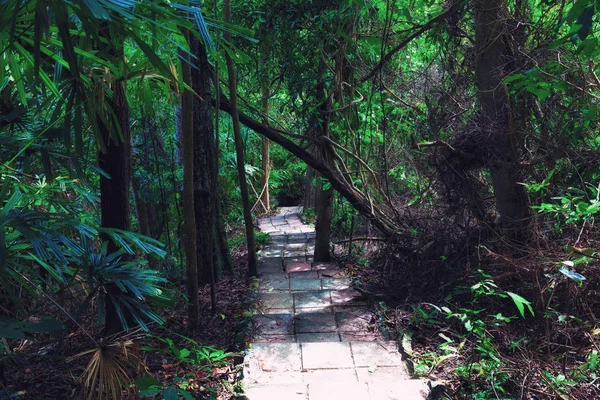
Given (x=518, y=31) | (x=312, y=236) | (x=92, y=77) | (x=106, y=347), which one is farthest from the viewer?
(x=312, y=236)

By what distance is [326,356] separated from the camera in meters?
3.49

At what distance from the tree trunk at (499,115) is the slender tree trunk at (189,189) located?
2422 millimetres

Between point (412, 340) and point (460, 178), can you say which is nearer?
point (412, 340)

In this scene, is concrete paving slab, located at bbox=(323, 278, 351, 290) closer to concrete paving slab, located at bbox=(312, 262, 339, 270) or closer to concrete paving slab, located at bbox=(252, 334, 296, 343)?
concrete paving slab, located at bbox=(312, 262, 339, 270)

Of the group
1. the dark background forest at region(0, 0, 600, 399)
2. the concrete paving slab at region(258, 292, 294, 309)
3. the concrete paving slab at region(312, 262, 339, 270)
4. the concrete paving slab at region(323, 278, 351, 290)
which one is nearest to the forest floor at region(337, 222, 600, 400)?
the dark background forest at region(0, 0, 600, 399)

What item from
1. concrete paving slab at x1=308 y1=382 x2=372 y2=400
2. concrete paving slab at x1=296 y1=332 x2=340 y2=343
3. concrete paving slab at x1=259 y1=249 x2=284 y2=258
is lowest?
concrete paving slab at x1=308 y1=382 x2=372 y2=400

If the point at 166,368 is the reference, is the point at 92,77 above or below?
above

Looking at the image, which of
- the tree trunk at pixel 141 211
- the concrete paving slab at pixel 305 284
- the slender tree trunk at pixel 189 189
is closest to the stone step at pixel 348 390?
the slender tree trunk at pixel 189 189

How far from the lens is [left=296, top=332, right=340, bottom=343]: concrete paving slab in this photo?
3.83 m

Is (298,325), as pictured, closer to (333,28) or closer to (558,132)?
(558,132)

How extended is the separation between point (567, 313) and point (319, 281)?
2533 millimetres

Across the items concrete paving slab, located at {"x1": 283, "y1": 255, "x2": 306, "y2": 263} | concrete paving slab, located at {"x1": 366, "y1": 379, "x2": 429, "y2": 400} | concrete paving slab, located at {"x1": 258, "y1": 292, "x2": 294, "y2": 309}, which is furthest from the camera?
concrete paving slab, located at {"x1": 283, "y1": 255, "x2": 306, "y2": 263}

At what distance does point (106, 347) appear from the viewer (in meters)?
2.44

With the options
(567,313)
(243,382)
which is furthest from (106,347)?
(567,313)
